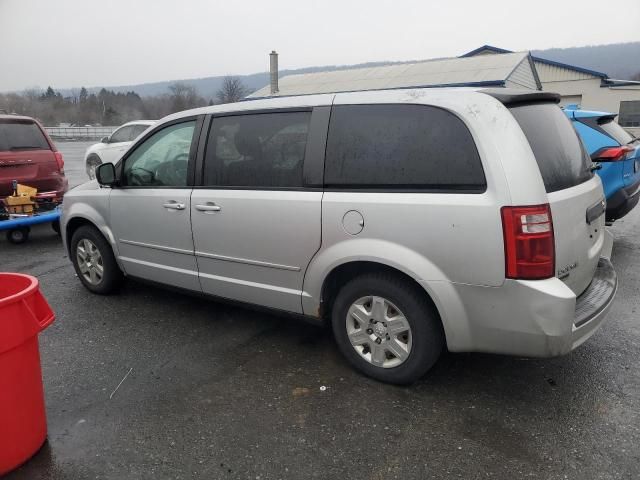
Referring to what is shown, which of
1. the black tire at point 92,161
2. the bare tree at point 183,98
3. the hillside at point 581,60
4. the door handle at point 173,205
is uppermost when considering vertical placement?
the hillside at point 581,60

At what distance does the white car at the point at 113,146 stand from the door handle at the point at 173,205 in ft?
38.1

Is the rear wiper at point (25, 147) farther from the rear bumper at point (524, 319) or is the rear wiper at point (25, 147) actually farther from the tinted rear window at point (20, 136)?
the rear bumper at point (524, 319)

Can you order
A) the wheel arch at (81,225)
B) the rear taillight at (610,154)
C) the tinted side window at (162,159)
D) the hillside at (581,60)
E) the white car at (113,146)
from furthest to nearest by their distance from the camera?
the hillside at (581,60), the white car at (113,146), the rear taillight at (610,154), the wheel arch at (81,225), the tinted side window at (162,159)

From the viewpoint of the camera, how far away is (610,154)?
564 cm

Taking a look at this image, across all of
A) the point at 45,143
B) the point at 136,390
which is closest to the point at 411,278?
the point at 136,390

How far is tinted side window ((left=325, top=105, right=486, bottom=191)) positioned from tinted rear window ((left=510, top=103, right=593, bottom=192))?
39 cm

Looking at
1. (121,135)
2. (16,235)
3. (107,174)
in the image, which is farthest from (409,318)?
(121,135)

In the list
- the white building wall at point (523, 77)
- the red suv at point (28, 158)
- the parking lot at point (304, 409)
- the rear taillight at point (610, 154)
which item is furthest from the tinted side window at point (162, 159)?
the white building wall at point (523, 77)

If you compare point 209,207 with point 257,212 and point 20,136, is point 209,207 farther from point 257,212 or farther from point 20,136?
point 20,136

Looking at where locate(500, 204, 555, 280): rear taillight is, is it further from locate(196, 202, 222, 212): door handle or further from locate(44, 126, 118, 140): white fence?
locate(44, 126, 118, 140): white fence

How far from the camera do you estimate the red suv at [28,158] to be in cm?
731

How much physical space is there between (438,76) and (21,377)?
23.5 meters

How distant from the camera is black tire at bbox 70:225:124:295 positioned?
184 inches

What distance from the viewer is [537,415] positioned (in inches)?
113
